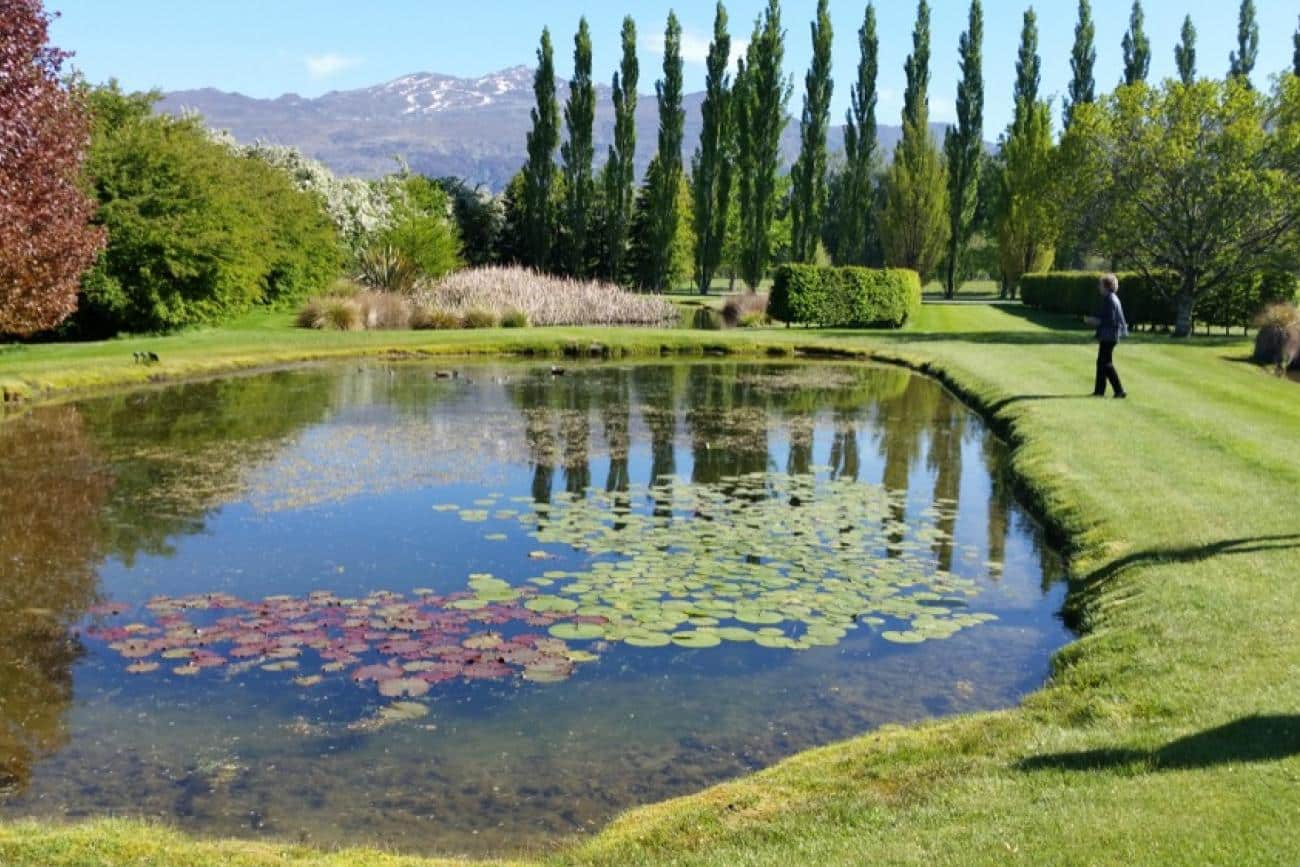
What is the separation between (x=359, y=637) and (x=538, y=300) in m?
32.7

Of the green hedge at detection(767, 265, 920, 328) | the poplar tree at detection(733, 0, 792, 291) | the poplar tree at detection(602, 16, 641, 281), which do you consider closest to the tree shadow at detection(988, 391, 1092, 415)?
the green hedge at detection(767, 265, 920, 328)

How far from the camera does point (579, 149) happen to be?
191 ft

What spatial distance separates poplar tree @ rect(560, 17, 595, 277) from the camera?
5791cm

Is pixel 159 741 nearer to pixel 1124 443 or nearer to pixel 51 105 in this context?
pixel 1124 443

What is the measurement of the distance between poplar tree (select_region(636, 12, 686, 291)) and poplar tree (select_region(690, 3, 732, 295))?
1.25 m

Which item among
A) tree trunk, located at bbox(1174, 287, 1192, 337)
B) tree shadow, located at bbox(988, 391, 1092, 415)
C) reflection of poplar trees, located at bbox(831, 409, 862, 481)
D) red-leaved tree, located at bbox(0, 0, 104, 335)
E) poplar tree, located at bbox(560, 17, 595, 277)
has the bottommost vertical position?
reflection of poplar trees, located at bbox(831, 409, 862, 481)

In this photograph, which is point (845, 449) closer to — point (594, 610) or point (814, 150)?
point (594, 610)

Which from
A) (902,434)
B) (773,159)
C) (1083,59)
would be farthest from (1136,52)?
(902,434)

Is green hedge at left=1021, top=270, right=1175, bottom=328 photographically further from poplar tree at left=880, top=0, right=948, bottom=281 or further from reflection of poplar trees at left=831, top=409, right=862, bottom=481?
reflection of poplar trees at left=831, top=409, right=862, bottom=481

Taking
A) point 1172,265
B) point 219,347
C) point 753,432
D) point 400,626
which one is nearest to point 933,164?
point 1172,265

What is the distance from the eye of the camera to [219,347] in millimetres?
28797

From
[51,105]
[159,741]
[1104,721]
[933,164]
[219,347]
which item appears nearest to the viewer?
[1104,721]

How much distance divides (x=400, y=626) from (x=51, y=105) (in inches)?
646

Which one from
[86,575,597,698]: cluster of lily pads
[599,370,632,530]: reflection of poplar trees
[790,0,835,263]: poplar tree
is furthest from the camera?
[790,0,835,263]: poplar tree
